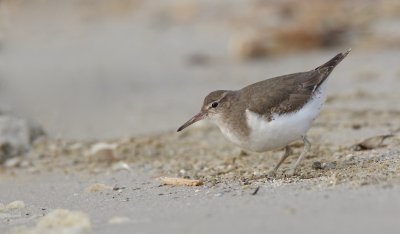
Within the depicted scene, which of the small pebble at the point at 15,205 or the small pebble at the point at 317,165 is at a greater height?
the small pebble at the point at 15,205

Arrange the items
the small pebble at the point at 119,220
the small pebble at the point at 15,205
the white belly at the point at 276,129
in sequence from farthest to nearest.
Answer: the white belly at the point at 276,129 → the small pebble at the point at 15,205 → the small pebble at the point at 119,220

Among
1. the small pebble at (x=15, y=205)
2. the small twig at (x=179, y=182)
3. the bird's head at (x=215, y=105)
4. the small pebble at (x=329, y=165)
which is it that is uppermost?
the bird's head at (x=215, y=105)

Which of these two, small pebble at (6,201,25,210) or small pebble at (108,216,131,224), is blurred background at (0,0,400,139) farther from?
small pebble at (108,216,131,224)

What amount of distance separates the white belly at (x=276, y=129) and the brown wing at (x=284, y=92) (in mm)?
47

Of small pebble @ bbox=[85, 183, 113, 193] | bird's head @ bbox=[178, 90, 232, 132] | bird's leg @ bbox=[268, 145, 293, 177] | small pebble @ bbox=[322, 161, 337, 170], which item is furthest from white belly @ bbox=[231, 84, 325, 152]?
small pebble @ bbox=[85, 183, 113, 193]

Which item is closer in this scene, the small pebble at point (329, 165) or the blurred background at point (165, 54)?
the small pebble at point (329, 165)

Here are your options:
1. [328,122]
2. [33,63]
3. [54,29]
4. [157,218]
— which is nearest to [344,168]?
[157,218]

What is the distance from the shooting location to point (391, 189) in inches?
182

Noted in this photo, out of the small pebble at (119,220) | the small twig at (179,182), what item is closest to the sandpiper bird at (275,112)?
the small twig at (179,182)

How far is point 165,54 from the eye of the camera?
39.6ft

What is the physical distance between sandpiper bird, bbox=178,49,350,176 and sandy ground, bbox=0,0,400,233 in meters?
0.27

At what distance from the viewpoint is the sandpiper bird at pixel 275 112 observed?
19.2 ft

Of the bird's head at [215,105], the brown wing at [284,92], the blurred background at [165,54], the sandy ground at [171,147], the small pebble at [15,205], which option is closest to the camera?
the sandy ground at [171,147]

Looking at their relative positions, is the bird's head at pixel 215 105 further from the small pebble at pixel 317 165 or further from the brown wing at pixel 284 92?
the small pebble at pixel 317 165
